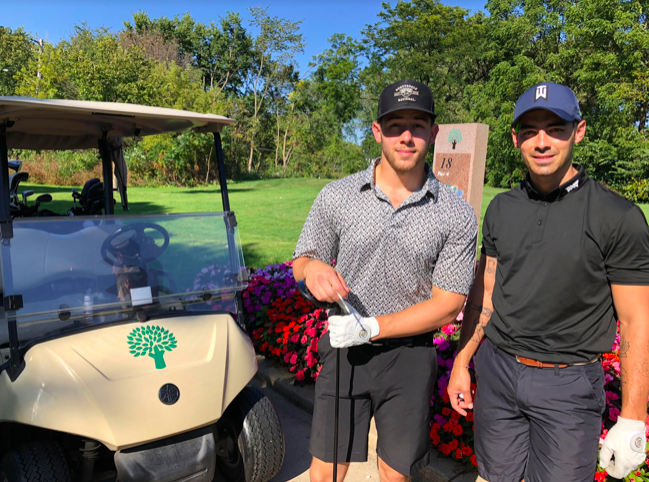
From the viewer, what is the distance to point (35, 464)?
196 cm

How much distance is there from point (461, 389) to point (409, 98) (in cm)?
116

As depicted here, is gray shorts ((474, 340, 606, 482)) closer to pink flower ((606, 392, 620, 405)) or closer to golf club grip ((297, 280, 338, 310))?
golf club grip ((297, 280, 338, 310))

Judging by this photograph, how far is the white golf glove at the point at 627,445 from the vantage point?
5.23 ft

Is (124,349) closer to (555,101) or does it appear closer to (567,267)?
(567,267)

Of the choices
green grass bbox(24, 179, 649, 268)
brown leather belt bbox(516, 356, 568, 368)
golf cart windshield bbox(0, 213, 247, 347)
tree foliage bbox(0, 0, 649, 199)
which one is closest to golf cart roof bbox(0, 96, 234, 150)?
golf cart windshield bbox(0, 213, 247, 347)

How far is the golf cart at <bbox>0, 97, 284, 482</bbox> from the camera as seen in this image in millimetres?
1985

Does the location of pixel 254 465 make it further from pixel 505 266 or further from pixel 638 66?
pixel 638 66

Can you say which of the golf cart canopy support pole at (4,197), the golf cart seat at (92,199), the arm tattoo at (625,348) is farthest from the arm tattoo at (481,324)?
the golf cart seat at (92,199)

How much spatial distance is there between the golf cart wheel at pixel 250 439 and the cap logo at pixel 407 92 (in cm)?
161

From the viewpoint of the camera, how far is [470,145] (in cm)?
550

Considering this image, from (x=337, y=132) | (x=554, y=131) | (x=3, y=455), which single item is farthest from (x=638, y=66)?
(x=3, y=455)

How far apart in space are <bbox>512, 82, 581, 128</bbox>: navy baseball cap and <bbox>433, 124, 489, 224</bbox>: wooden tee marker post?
143 inches

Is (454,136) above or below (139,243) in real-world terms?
above

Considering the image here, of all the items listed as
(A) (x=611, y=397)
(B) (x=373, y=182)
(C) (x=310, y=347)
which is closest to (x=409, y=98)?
(B) (x=373, y=182)
